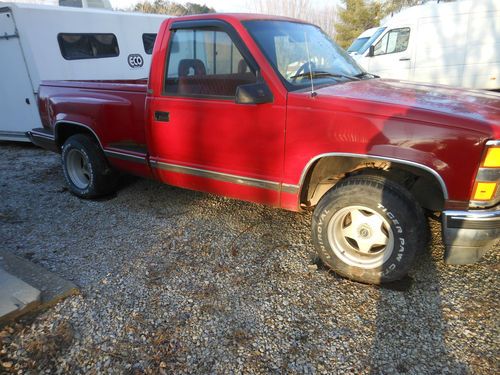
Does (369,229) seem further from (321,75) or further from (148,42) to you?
(148,42)

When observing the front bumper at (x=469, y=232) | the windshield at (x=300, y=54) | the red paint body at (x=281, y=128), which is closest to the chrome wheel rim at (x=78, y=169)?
the red paint body at (x=281, y=128)

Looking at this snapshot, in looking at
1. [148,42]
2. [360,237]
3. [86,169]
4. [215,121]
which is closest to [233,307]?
[360,237]

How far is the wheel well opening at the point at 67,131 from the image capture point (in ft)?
14.4

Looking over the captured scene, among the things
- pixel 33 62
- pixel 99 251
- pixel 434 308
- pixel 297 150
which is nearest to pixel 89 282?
pixel 99 251

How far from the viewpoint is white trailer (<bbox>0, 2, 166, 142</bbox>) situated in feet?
20.9

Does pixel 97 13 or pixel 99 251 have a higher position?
pixel 97 13

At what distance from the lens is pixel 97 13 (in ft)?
23.9

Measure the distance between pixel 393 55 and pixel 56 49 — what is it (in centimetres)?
788

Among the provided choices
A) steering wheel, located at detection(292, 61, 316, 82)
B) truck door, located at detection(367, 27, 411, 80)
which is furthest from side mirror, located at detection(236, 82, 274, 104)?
truck door, located at detection(367, 27, 411, 80)

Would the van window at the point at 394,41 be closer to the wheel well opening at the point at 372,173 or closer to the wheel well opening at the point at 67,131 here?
the wheel well opening at the point at 372,173

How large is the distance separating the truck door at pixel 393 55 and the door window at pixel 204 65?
25.8ft

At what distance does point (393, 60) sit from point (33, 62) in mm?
8256

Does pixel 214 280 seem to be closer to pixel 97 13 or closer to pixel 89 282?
pixel 89 282

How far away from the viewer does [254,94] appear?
9.07 feet
